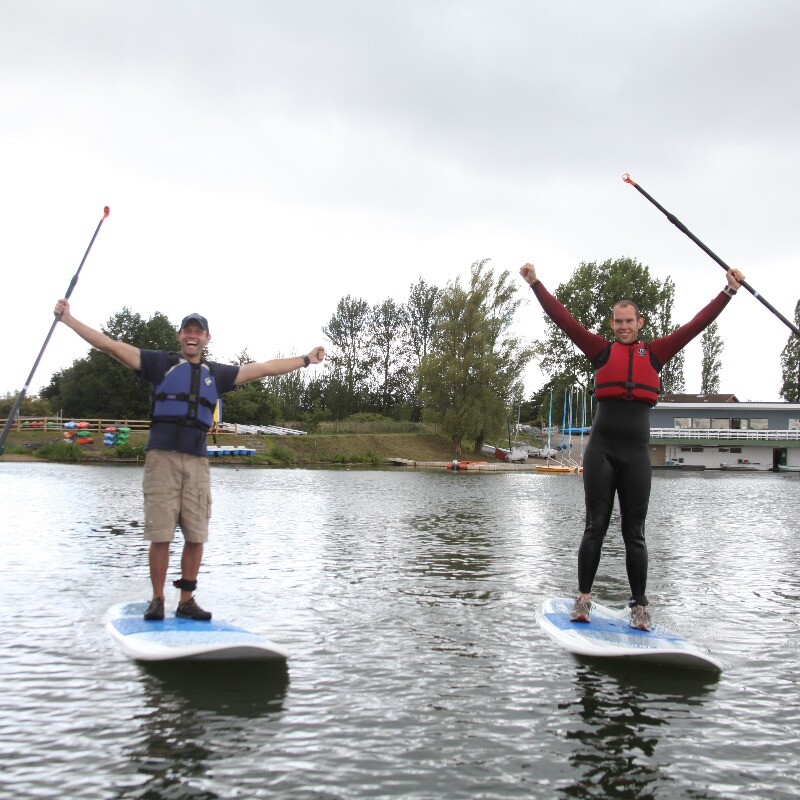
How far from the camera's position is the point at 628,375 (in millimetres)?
6898

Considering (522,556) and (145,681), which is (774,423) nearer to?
(522,556)

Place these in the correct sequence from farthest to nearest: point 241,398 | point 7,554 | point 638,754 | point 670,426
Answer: point 670,426, point 241,398, point 7,554, point 638,754

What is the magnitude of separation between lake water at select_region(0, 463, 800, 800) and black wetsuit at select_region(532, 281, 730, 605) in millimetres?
904

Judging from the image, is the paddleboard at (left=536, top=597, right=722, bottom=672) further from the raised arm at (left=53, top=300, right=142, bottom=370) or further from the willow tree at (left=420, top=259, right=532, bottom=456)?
the willow tree at (left=420, top=259, right=532, bottom=456)

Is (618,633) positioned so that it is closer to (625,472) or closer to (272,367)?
(625,472)

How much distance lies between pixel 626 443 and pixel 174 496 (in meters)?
3.65

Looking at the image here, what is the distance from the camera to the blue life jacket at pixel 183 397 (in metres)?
6.56

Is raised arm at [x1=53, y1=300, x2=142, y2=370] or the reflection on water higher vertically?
raised arm at [x1=53, y1=300, x2=142, y2=370]

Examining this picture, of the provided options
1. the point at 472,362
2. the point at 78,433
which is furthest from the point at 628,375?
the point at 472,362

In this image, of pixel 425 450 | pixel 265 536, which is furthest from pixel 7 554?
pixel 425 450

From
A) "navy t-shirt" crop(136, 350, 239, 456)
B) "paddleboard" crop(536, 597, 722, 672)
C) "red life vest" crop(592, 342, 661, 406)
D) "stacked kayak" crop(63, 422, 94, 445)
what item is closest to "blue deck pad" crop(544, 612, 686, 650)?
"paddleboard" crop(536, 597, 722, 672)

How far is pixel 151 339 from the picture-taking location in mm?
71312

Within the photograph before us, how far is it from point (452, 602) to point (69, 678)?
4123 mm

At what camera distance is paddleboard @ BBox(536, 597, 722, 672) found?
6.17 meters
